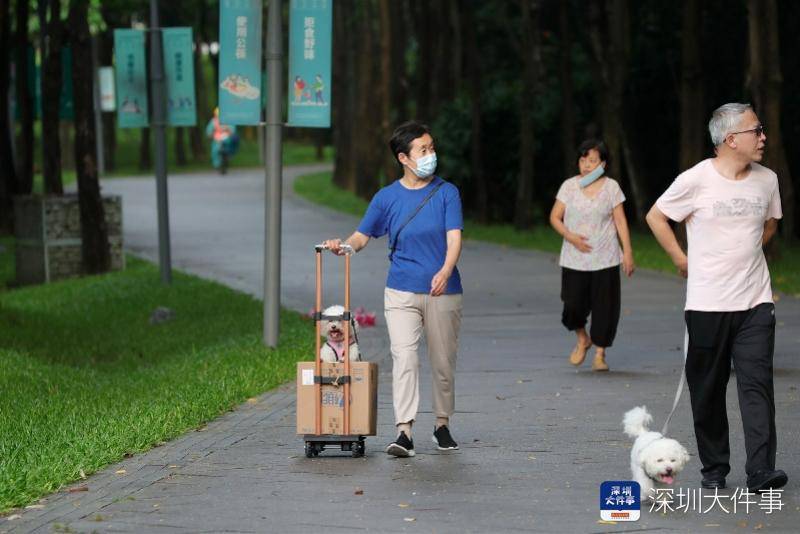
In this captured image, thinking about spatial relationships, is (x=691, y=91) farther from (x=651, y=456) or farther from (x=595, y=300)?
(x=651, y=456)

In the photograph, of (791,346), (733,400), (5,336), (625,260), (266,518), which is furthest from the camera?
(5,336)

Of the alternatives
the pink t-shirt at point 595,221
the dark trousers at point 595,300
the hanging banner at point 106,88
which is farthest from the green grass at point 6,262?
the hanging banner at point 106,88

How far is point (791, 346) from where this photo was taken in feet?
48.7

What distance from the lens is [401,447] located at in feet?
31.3

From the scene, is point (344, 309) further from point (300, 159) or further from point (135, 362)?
point (300, 159)

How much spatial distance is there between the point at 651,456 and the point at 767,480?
0.68 meters

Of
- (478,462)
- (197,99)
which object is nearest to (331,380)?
(478,462)

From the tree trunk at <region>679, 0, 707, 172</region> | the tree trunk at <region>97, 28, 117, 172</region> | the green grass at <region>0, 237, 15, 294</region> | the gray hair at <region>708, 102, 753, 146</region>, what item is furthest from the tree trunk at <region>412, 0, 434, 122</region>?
the gray hair at <region>708, 102, 753, 146</region>

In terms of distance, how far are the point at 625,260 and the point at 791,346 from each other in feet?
8.53

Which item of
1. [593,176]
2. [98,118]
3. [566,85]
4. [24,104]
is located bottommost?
[98,118]

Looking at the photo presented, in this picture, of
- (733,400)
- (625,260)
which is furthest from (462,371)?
(733,400)

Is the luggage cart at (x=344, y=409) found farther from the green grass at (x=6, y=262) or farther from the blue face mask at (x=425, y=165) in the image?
the green grass at (x=6, y=262)

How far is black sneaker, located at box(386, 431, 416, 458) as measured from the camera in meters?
9.53

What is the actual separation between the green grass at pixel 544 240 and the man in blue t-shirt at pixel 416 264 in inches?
413
